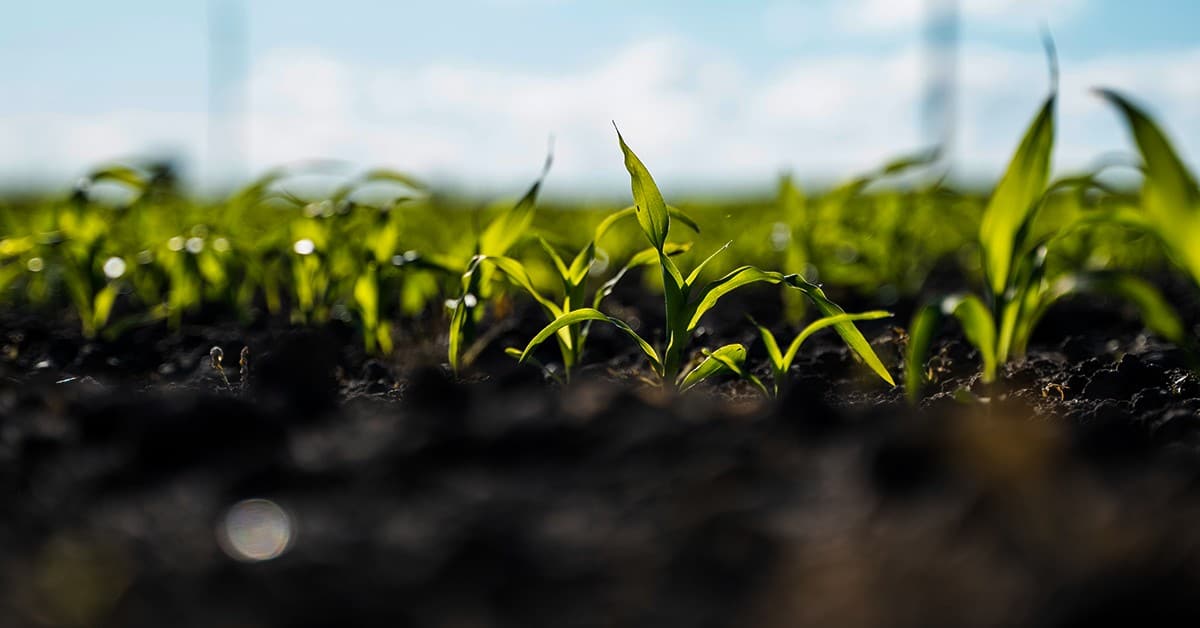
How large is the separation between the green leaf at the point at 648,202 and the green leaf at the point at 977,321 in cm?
52

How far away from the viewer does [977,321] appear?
5.91 ft

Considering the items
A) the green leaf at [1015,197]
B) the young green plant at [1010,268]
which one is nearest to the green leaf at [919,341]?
the young green plant at [1010,268]

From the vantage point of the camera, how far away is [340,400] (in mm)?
2125

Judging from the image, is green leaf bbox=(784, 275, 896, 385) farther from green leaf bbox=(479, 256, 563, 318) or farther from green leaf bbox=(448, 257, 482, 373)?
green leaf bbox=(448, 257, 482, 373)

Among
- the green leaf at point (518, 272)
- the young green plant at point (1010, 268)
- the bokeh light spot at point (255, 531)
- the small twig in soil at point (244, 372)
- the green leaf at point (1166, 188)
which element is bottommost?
the small twig in soil at point (244, 372)

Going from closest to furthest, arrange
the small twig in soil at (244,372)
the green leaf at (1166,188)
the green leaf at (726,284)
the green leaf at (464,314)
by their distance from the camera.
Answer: the green leaf at (1166,188)
the green leaf at (726,284)
the green leaf at (464,314)
the small twig in soil at (244,372)

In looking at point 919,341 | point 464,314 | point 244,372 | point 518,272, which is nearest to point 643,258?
point 518,272

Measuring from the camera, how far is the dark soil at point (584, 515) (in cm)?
87

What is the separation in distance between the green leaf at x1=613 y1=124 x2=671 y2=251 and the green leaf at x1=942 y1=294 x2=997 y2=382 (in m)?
0.52

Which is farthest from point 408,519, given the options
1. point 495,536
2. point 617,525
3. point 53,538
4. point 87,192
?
point 87,192

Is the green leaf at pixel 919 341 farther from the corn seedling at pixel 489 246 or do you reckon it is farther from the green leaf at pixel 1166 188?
the corn seedling at pixel 489 246

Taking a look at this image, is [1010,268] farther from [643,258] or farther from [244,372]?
[244,372]

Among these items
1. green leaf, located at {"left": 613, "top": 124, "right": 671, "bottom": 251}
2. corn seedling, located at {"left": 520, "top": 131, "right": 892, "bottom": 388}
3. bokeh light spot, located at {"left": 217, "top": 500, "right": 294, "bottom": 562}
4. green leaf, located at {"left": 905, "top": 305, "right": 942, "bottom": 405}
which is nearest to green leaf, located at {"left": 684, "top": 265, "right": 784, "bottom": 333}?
corn seedling, located at {"left": 520, "top": 131, "right": 892, "bottom": 388}

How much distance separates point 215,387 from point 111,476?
4.08ft
